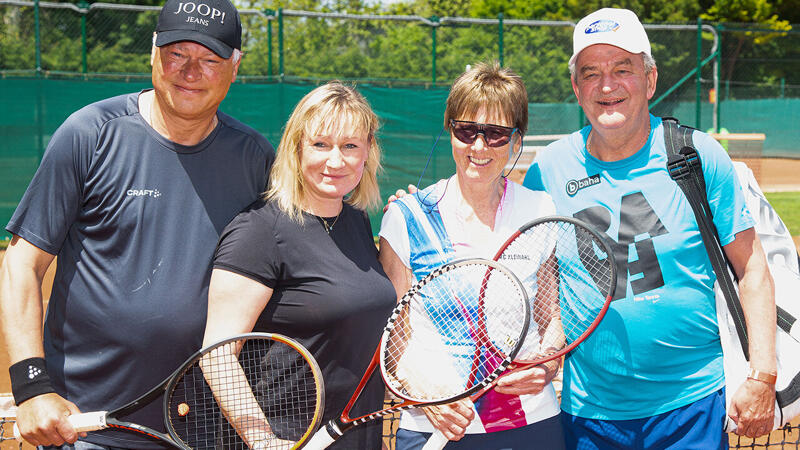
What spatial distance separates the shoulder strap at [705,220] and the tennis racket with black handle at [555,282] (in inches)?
15.2

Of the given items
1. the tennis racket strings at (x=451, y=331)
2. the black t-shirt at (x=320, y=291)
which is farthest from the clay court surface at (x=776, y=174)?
the black t-shirt at (x=320, y=291)

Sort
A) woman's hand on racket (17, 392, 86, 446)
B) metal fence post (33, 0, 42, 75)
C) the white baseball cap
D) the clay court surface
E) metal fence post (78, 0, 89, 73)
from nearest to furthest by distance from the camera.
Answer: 1. woman's hand on racket (17, 392, 86, 446)
2. the white baseball cap
3. metal fence post (33, 0, 42, 75)
4. metal fence post (78, 0, 89, 73)
5. the clay court surface

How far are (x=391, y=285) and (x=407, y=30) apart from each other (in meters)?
11.1

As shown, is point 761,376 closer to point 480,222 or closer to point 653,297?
point 653,297

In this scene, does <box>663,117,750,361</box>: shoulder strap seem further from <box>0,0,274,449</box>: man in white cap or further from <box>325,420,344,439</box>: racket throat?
<box>0,0,274,449</box>: man in white cap

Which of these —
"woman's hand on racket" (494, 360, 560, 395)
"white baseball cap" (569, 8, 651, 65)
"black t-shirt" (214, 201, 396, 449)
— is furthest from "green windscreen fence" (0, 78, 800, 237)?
"woman's hand on racket" (494, 360, 560, 395)

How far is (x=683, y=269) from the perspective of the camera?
2.80m

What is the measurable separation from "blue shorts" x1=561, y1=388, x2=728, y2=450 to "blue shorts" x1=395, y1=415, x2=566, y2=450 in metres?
0.33

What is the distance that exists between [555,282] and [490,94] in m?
0.75

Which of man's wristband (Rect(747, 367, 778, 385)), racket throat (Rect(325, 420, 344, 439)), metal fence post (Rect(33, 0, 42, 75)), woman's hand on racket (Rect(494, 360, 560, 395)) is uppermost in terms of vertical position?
metal fence post (Rect(33, 0, 42, 75))

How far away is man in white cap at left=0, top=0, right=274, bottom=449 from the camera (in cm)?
248

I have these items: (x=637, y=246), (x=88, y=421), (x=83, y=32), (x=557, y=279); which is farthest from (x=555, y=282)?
(x=83, y=32)

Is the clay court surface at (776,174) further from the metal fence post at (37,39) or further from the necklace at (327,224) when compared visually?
the necklace at (327,224)

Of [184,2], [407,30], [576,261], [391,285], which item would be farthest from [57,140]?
[407,30]
